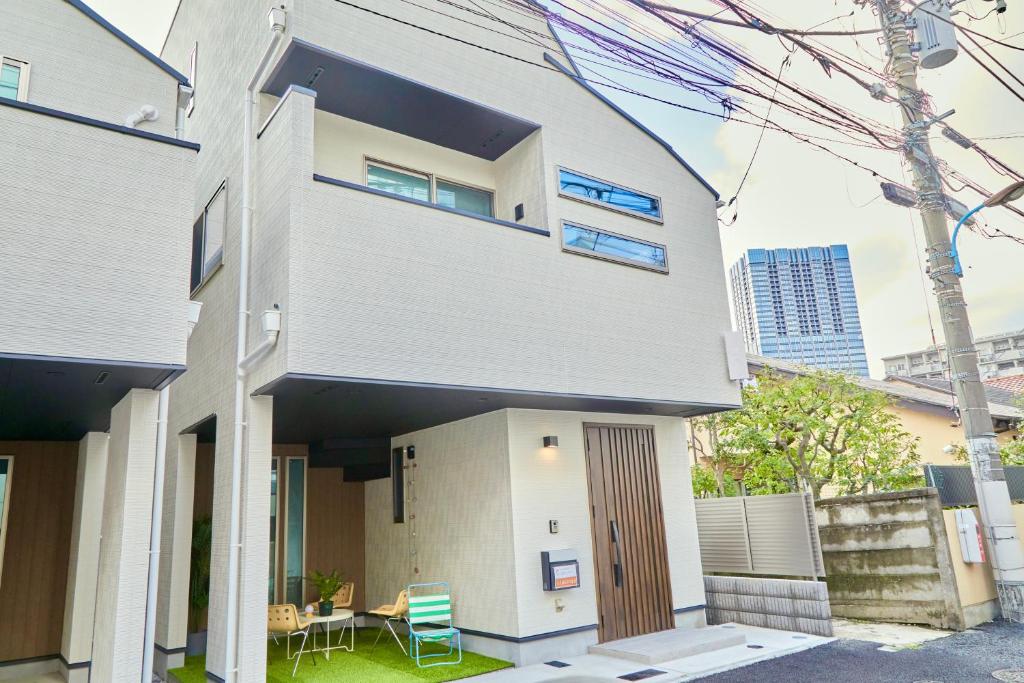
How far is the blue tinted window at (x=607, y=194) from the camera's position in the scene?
8.28m

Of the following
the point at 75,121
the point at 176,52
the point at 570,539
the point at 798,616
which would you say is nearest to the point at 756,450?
the point at 798,616

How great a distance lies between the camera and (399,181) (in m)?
7.99

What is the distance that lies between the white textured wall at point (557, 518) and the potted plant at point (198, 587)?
Answer: 424cm

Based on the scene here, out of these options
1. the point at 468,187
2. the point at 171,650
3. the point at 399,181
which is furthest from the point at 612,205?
the point at 171,650

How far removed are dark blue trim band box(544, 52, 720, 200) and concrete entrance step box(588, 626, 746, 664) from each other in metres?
6.08

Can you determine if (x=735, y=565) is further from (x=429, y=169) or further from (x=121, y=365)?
(x=121, y=365)

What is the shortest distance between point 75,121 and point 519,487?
5372 millimetres

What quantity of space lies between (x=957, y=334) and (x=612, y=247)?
15.5ft

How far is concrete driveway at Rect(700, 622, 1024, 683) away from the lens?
5.97m

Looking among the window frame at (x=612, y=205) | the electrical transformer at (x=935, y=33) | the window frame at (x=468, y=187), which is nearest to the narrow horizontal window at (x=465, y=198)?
the window frame at (x=468, y=187)

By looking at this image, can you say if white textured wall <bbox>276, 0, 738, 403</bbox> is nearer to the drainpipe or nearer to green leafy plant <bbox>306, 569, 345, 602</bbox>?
the drainpipe

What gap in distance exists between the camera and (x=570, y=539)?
783 cm

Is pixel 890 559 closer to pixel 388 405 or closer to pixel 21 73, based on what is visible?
pixel 388 405

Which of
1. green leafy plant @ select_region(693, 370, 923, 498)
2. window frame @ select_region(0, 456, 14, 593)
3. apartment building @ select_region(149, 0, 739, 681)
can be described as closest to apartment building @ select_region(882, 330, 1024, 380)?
green leafy plant @ select_region(693, 370, 923, 498)
